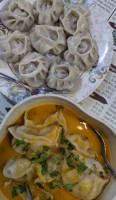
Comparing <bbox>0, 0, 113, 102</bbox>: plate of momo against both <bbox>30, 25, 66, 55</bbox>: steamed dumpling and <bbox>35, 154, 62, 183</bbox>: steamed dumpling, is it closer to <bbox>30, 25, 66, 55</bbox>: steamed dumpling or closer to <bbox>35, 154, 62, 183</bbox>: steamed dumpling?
<bbox>30, 25, 66, 55</bbox>: steamed dumpling

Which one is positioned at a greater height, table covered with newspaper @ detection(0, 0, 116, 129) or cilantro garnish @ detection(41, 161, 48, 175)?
table covered with newspaper @ detection(0, 0, 116, 129)

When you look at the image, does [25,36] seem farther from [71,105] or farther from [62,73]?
[71,105]

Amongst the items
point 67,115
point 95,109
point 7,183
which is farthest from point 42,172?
point 95,109

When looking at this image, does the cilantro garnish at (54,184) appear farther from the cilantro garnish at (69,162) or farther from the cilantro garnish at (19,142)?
the cilantro garnish at (19,142)

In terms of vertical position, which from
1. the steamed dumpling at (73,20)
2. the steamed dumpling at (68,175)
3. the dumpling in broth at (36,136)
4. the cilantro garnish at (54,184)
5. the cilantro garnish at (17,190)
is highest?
the steamed dumpling at (73,20)

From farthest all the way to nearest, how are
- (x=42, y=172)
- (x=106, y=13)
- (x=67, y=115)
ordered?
(x=106, y=13) < (x=67, y=115) < (x=42, y=172)

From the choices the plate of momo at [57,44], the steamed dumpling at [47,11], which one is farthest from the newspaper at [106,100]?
the steamed dumpling at [47,11]

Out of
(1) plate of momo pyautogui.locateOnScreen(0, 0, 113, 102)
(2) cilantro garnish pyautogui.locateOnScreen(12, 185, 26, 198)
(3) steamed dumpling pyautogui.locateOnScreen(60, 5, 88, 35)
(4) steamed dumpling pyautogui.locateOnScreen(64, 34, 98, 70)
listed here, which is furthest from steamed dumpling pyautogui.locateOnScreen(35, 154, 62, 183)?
(3) steamed dumpling pyautogui.locateOnScreen(60, 5, 88, 35)
